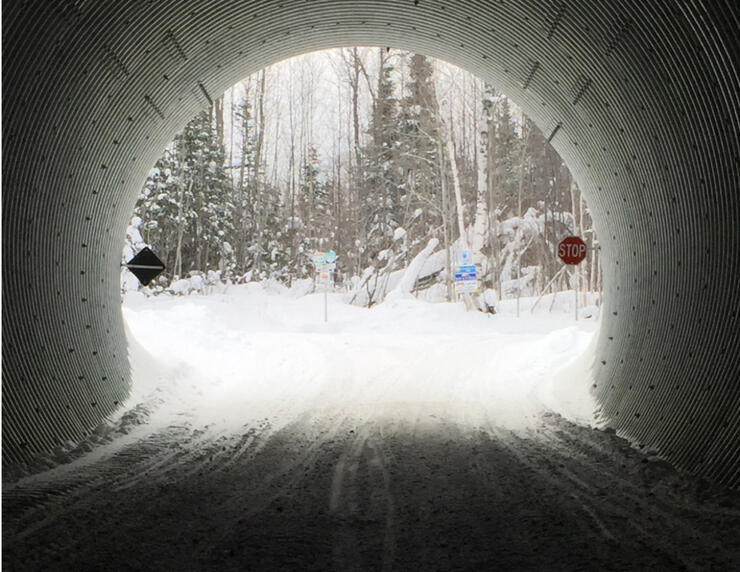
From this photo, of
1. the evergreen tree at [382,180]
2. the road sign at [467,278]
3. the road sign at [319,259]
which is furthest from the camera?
the evergreen tree at [382,180]

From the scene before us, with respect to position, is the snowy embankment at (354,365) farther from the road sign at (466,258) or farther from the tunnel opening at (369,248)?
the road sign at (466,258)

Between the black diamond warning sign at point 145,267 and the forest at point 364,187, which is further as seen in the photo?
the forest at point 364,187

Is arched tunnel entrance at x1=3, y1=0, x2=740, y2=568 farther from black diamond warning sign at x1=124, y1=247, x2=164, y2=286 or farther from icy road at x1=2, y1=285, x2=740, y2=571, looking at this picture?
icy road at x1=2, y1=285, x2=740, y2=571

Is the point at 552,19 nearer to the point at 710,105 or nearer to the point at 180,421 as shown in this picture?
the point at 710,105

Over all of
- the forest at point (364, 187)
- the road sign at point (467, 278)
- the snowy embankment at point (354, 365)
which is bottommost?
the snowy embankment at point (354, 365)

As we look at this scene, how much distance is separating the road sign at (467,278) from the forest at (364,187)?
1.36m

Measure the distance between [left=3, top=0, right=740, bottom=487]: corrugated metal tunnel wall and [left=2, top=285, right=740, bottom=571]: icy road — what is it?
0.60 m

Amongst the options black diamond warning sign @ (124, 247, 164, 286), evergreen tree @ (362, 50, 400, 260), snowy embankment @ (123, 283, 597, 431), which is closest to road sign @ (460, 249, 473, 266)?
snowy embankment @ (123, 283, 597, 431)

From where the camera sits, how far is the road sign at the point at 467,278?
941 inches

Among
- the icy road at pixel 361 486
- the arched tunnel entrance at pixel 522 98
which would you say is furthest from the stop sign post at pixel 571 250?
the arched tunnel entrance at pixel 522 98

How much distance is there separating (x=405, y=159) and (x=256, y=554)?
114 feet

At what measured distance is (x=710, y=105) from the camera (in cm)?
555

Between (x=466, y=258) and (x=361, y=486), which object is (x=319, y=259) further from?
(x=361, y=486)

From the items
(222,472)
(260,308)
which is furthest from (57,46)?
(260,308)
